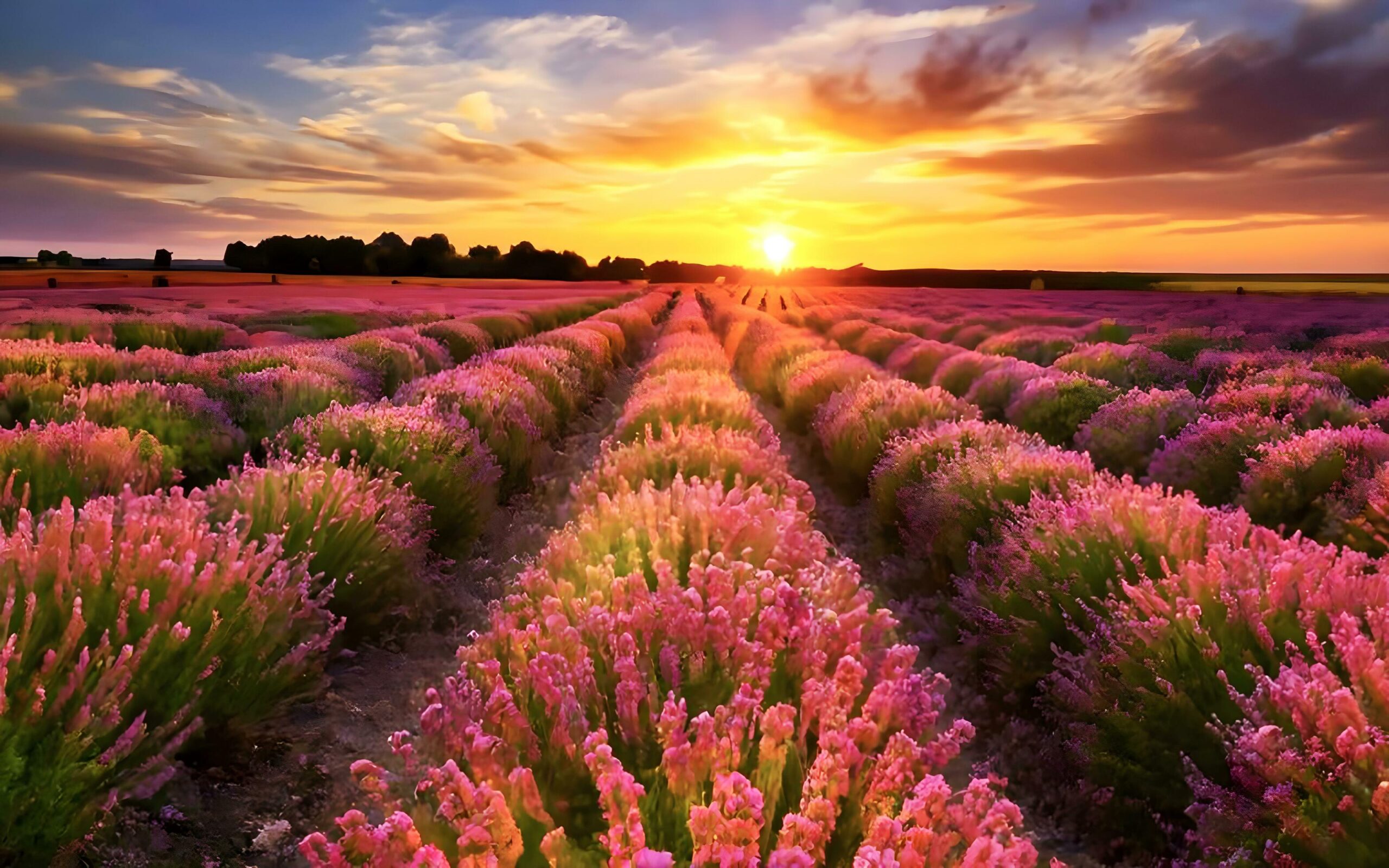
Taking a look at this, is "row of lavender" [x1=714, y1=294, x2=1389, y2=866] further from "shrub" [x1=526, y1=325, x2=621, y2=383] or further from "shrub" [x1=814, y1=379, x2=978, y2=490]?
"shrub" [x1=526, y1=325, x2=621, y2=383]

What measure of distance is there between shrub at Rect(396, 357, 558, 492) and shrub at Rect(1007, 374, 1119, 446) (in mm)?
5063

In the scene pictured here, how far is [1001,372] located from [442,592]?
7.79 meters

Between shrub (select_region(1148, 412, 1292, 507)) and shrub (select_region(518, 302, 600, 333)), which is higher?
shrub (select_region(518, 302, 600, 333))

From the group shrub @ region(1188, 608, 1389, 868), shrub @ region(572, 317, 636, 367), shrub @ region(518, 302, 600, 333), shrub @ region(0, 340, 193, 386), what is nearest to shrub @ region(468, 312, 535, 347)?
shrub @ region(518, 302, 600, 333)

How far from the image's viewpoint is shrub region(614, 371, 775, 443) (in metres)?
7.30

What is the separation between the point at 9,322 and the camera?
1280 cm

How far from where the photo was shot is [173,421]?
620cm

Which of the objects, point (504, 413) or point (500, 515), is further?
point (504, 413)

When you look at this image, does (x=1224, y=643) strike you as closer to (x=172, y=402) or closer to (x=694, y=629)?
(x=694, y=629)

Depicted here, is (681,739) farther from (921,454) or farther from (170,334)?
(170,334)

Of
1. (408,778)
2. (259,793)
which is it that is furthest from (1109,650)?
(259,793)

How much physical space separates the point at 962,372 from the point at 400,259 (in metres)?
67.0

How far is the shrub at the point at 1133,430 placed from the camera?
727 cm

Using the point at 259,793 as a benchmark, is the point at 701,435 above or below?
above
